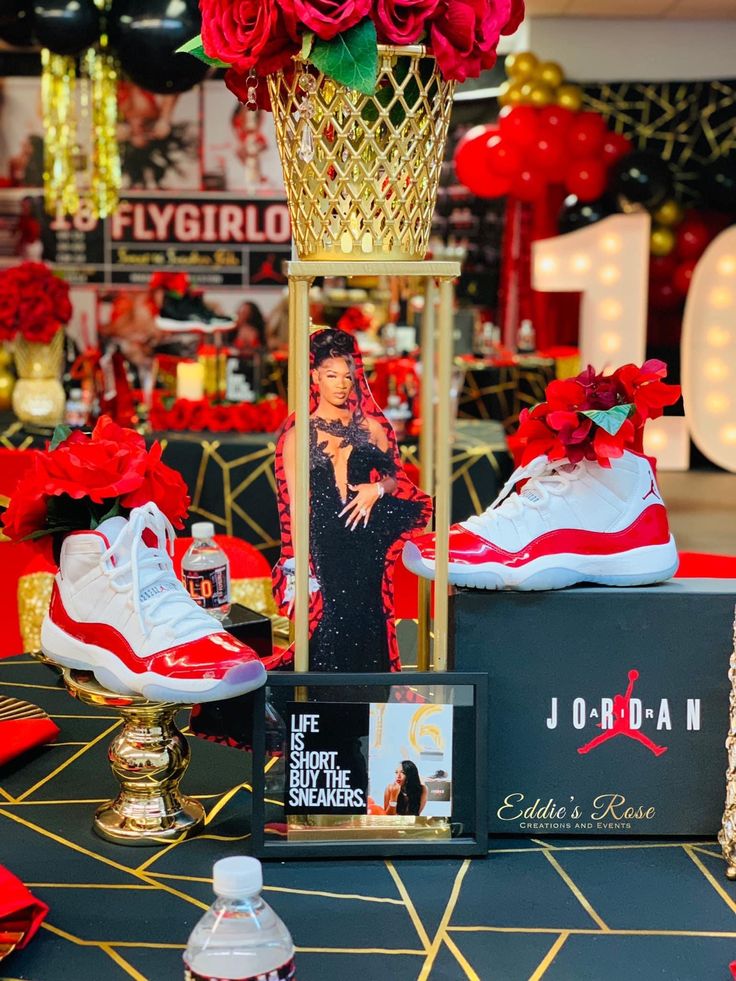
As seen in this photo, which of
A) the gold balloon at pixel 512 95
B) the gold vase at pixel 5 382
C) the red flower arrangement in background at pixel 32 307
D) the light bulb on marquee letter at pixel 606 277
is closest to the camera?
the red flower arrangement in background at pixel 32 307

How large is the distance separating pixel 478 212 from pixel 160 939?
26.4 feet

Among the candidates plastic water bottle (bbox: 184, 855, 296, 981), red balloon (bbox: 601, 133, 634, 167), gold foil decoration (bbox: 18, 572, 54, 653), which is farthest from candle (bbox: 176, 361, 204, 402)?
red balloon (bbox: 601, 133, 634, 167)

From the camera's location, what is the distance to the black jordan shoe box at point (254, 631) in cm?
167

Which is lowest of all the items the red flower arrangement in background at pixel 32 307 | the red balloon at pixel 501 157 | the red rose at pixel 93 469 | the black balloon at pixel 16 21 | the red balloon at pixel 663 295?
the red rose at pixel 93 469

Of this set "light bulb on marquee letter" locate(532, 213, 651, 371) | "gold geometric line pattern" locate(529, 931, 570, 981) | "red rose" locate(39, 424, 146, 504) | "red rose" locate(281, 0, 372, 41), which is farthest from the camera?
"light bulb on marquee letter" locate(532, 213, 651, 371)

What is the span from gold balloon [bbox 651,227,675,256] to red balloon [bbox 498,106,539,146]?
1.02 meters

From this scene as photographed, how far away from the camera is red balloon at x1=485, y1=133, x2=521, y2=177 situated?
7.24m

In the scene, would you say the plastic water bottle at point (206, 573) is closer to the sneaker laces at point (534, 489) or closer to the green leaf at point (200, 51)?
the sneaker laces at point (534, 489)

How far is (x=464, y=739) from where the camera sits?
125 centimetres

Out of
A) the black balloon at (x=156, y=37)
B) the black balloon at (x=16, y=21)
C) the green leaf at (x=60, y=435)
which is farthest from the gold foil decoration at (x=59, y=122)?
the green leaf at (x=60, y=435)

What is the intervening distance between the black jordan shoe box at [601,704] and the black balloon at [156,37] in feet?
8.04

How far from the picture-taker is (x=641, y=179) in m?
7.10

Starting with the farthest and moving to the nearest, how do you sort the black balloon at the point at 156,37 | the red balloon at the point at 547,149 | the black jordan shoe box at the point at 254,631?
the red balloon at the point at 547,149 < the black balloon at the point at 156,37 < the black jordan shoe box at the point at 254,631

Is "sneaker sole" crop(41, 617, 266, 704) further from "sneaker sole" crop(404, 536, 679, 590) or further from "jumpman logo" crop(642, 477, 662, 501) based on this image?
"jumpman logo" crop(642, 477, 662, 501)
